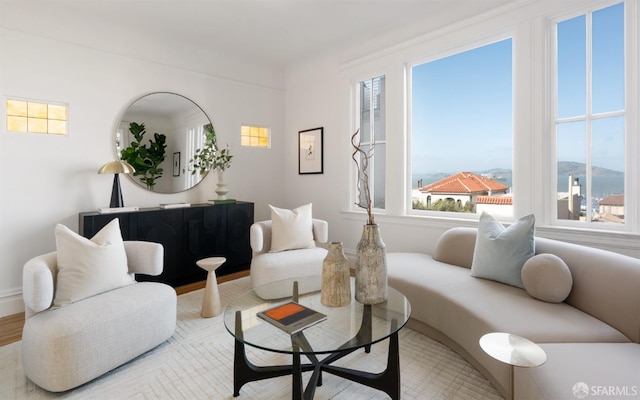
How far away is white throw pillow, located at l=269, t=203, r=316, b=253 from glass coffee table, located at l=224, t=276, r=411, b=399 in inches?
50.4

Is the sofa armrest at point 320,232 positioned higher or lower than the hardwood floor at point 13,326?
higher

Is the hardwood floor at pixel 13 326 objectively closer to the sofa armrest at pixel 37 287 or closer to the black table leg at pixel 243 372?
the sofa armrest at pixel 37 287

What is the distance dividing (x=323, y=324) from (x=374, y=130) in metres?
2.88

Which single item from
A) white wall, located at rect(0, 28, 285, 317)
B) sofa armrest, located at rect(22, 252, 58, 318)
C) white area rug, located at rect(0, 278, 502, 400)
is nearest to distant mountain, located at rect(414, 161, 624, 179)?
white area rug, located at rect(0, 278, 502, 400)

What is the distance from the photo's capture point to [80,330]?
1.71 m

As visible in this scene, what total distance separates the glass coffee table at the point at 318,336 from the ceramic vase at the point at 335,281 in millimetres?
39

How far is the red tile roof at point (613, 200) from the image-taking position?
2.38 metres

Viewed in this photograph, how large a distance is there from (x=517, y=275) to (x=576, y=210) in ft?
3.19

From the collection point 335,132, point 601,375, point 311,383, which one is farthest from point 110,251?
point 335,132

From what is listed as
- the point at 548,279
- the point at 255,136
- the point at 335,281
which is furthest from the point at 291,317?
the point at 255,136

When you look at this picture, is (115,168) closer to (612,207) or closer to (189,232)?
(189,232)

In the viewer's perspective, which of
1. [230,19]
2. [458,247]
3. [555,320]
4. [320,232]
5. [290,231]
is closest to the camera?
[555,320]

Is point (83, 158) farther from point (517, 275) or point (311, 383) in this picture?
point (517, 275)

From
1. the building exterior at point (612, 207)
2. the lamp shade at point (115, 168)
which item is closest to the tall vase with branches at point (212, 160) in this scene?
the lamp shade at point (115, 168)
